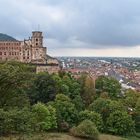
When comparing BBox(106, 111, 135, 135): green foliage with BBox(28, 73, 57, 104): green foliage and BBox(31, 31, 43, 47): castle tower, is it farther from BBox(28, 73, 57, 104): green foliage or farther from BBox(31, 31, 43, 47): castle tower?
BBox(31, 31, 43, 47): castle tower

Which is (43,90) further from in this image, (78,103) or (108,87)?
Answer: (108,87)

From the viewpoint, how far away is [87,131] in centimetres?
5669

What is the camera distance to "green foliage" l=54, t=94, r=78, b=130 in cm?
6141

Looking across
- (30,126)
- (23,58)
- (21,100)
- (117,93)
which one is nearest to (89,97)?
(117,93)

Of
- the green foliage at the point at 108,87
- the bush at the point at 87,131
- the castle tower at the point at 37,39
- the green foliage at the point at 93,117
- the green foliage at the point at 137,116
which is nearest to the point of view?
the bush at the point at 87,131

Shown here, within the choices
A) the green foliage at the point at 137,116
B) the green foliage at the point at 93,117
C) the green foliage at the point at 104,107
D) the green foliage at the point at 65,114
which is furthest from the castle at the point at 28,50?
the green foliage at the point at 93,117

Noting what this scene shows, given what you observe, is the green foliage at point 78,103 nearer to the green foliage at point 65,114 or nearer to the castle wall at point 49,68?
the green foliage at point 65,114

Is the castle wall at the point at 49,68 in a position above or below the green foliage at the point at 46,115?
above

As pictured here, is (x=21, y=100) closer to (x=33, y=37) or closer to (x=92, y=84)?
(x=92, y=84)

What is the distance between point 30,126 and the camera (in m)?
25.0

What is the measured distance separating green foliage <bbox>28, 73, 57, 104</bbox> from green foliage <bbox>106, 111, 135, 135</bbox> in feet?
34.8

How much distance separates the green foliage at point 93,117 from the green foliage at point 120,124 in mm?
1450

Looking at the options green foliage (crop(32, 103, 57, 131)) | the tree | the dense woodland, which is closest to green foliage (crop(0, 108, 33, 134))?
the tree

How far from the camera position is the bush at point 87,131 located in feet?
186
